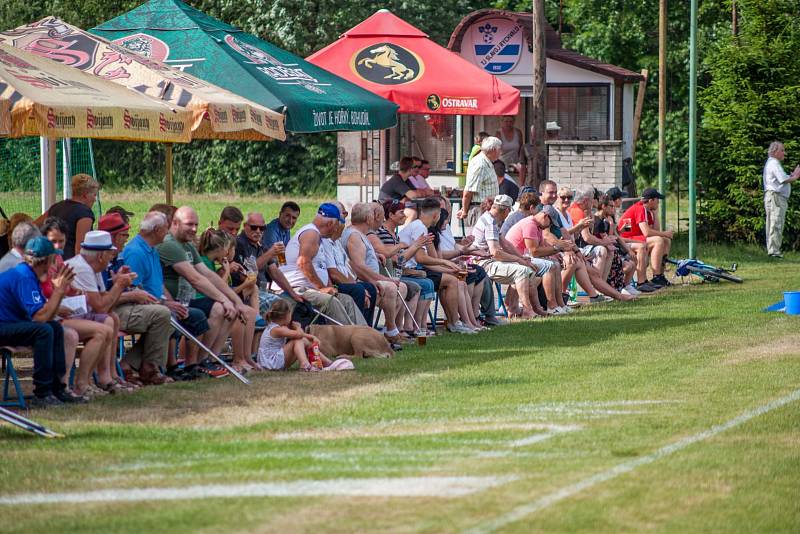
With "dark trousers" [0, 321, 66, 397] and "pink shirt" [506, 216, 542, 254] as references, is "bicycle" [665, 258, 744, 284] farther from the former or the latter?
"dark trousers" [0, 321, 66, 397]

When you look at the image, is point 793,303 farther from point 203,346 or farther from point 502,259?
point 203,346

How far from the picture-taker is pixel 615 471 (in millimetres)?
8070

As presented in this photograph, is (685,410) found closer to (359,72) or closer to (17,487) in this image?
(17,487)

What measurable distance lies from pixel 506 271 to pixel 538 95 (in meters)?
6.77

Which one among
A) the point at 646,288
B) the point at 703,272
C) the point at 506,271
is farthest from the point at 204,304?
the point at 703,272

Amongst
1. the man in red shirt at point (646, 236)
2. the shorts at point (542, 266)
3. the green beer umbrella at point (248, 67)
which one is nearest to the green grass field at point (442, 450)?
the green beer umbrella at point (248, 67)

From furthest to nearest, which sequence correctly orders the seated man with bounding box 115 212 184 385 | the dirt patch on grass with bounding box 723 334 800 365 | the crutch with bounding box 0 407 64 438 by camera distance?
the dirt patch on grass with bounding box 723 334 800 365, the seated man with bounding box 115 212 184 385, the crutch with bounding box 0 407 64 438

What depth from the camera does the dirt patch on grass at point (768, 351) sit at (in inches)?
519

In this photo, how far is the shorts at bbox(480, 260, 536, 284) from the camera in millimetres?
17031

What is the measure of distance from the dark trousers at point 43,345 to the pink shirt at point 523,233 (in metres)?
8.05

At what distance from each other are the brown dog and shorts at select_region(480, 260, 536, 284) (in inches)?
152

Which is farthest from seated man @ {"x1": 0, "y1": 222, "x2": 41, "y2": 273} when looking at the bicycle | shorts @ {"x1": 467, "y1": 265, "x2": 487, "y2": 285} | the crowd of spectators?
the bicycle

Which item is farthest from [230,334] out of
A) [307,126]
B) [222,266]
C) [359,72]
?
[359,72]

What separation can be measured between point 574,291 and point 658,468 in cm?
1106
